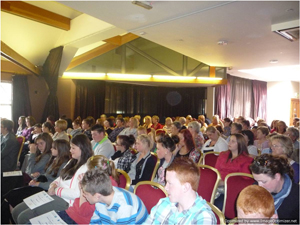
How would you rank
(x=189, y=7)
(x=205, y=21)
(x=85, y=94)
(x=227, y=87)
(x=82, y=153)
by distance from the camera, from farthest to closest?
(x=227, y=87)
(x=85, y=94)
(x=205, y=21)
(x=189, y=7)
(x=82, y=153)

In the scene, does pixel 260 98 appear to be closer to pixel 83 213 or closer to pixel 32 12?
pixel 32 12

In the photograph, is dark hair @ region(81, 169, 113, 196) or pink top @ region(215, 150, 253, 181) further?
pink top @ region(215, 150, 253, 181)

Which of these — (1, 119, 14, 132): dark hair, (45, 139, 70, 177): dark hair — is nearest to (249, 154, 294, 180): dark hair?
(45, 139, 70, 177): dark hair

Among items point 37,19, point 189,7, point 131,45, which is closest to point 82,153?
point 189,7

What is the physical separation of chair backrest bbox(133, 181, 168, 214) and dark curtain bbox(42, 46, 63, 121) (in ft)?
20.6

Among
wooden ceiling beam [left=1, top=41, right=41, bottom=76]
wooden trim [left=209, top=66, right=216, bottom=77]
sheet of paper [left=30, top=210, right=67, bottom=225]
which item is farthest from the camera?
wooden trim [left=209, top=66, right=216, bottom=77]

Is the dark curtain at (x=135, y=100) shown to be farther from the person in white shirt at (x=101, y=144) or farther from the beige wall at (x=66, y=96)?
the person in white shirt at (x=101, y=144)

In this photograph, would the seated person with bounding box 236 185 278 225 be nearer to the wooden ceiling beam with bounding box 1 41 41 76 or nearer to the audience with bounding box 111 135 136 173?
the audience with bounding box 111 135 136 173

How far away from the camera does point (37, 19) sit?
18.1 ft

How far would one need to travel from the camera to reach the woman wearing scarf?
1.73 m

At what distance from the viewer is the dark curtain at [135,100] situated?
9.81m

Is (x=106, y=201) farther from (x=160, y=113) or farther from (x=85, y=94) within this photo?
(x=160, y=113)

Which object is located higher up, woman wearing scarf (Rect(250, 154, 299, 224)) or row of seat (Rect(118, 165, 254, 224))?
woman wearing scarf (Rect(250, 154, 299, 224))

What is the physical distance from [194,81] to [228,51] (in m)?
3.03
